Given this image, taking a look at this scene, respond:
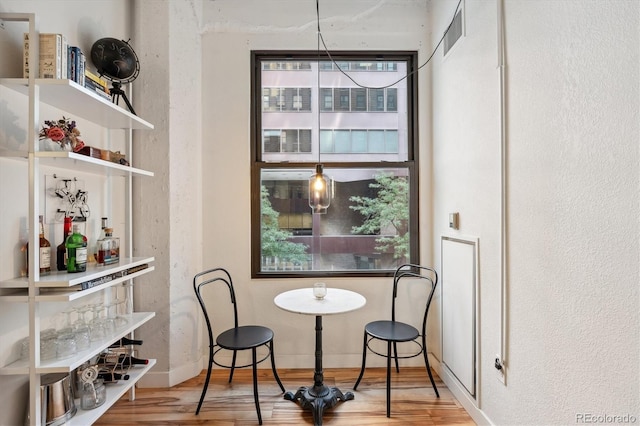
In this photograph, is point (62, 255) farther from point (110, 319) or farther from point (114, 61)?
point (114, 61)

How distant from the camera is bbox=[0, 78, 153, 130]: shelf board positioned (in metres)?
1.38

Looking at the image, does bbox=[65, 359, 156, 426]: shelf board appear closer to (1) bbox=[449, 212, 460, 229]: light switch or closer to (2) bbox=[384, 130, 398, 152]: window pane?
(1) bbox=[449, 212, 460, 229]: light switch

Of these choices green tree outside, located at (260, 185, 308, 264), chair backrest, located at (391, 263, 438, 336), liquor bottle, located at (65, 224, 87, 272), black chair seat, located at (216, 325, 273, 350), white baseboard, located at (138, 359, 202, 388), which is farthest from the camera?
green tree outside, located at (260, 185, 308, 264)

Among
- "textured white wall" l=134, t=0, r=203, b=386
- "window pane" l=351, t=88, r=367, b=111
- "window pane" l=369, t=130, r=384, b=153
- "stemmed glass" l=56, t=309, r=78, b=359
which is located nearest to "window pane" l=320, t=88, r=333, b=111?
"window pane" l=351, t=88, r=367, b=111

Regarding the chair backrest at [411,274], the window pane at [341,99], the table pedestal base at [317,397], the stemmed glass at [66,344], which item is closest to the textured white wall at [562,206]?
the chair backrest at [411,274]

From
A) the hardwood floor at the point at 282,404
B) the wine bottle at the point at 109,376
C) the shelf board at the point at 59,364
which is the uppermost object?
the shelf board at the point at 59,364

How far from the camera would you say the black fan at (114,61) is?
198cm

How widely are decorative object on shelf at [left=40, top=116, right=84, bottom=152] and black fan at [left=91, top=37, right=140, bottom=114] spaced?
50cm

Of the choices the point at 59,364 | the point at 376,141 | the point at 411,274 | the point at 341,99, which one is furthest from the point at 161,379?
the point at 341,99

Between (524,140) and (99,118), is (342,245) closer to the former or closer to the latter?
(524,140)

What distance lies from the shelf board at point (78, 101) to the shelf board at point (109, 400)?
1609 millimetres

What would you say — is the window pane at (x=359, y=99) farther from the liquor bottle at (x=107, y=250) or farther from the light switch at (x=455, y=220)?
the liquor bottle at (x=107, y=250)

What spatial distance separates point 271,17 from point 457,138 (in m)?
1.89

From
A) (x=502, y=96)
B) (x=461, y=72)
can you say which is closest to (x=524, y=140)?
(x=502, y=96)
